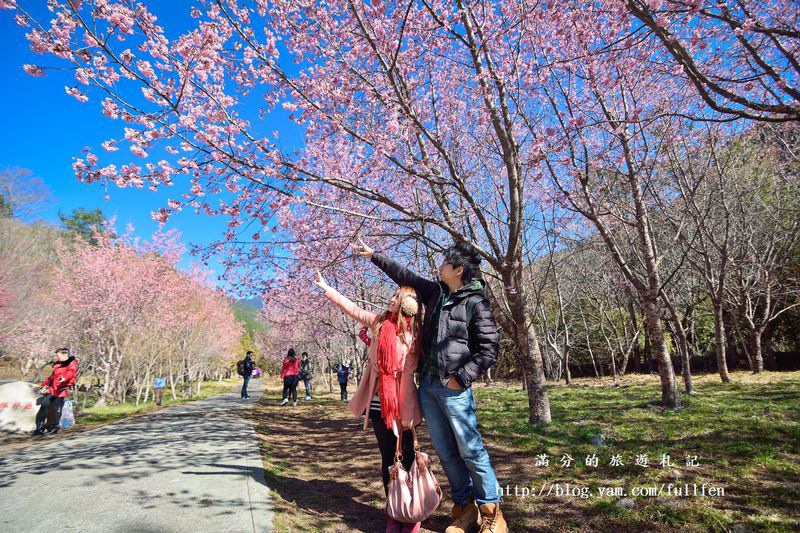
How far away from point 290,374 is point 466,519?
9853 mm

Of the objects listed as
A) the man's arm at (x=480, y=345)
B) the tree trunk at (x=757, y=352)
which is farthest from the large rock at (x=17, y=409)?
the tree trunk at (x=757, y=352)

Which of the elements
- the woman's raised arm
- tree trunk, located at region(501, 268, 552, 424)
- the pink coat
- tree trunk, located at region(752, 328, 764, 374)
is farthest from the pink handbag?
tree trunk, located at region(752, 328, 764, 374)

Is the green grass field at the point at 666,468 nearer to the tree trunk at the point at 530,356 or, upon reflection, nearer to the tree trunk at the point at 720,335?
the tree trunk at the point at 530,356

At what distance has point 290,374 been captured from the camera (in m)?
11.6

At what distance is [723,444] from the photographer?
3770 millimetres

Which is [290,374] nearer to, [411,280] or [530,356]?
[530,356]

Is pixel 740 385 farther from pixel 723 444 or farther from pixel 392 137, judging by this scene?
pixel 392 137

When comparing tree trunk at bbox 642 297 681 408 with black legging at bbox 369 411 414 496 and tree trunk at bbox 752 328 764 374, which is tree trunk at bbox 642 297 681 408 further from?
tree trunk at bbox 752 328 764 374

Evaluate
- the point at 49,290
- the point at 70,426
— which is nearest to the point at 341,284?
the point at 70,426

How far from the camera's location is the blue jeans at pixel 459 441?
8.36 ft

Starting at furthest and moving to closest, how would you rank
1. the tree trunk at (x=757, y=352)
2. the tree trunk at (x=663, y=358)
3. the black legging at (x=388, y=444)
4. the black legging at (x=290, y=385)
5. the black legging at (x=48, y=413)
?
the tree trunk at (x=757, y=352)
the black legging at (x=290, y=385)
the black legging at (x=48, y=413)
the tree trunk at (x=663, y=358)
the black legging at (x=388, y=444)

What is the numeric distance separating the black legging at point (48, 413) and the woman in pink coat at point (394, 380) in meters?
7.68

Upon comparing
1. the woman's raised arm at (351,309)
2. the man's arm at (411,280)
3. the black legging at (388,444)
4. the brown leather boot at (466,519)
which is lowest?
the brown leather boot at (466,519)

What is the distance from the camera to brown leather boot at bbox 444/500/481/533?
262 centimetres
